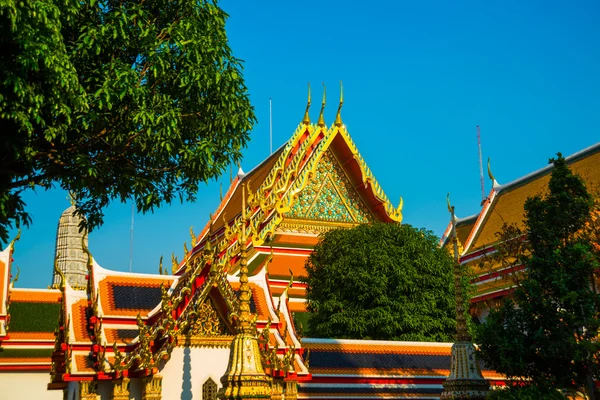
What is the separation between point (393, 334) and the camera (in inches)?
769

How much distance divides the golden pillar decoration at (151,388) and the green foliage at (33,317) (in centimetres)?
950

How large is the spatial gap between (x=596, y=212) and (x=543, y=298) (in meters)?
1.63

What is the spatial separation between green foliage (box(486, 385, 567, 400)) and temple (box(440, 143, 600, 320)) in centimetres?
1488

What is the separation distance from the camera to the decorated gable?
2667 cm

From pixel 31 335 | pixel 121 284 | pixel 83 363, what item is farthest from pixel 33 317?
pixel 83 363

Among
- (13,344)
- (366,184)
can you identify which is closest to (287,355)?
(13,344)

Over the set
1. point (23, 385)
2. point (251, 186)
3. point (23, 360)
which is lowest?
point (23, 385)

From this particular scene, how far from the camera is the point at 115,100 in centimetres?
964

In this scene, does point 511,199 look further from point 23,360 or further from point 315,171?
point 23,360

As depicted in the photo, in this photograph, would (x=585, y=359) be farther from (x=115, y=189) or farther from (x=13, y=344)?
(x=13, y=344)

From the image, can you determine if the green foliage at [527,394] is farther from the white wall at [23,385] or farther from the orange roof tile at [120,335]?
the white wall at [23,385]

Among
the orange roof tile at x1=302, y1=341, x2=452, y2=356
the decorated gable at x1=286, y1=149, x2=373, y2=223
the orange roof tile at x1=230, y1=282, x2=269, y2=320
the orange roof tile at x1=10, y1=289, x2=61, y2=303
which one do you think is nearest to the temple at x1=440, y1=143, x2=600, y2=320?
the decorated gable at x1=286, y1=149, x2=373, y2=223

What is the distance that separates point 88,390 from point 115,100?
3.84 meters

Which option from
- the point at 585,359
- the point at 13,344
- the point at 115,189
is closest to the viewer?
the point at 585,359
